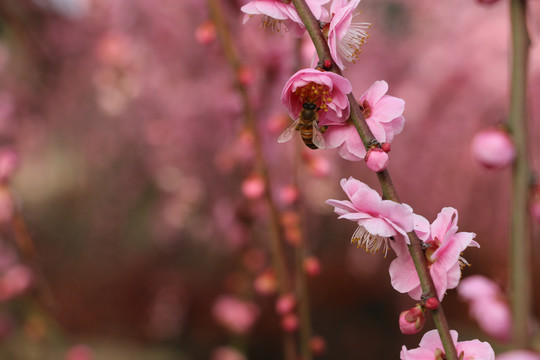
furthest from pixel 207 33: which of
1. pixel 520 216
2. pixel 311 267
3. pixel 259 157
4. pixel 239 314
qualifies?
pixel 239 314

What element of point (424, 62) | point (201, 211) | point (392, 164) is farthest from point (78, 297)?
point (424, 62)

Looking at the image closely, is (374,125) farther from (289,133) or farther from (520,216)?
(520,216)

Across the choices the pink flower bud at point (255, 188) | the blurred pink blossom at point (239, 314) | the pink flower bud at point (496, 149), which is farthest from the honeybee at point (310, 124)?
the blurred pink blossom at point (239, 314)

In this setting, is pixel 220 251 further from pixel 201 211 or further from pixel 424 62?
pixel 424 62

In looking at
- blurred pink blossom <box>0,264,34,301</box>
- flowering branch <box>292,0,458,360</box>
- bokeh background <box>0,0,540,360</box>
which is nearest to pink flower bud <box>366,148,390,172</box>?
flowering branch <box>292,0,458,360</box>

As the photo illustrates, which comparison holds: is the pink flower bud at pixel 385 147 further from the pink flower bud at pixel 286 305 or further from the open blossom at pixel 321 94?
the pink flower bud at pixel 286 305

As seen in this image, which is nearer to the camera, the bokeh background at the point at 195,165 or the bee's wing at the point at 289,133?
the bee's wing at the point at 289,133
